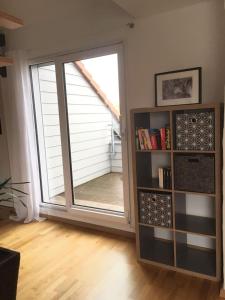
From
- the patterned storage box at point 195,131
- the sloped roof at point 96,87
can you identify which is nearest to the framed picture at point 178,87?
the patterned storage box at point 195,131

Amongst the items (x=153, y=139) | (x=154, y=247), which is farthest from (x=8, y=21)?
(x=154, y=247)

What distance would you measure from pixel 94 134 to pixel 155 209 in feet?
5.15

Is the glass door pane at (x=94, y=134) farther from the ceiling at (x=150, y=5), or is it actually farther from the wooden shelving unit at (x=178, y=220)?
the ceiling at (x=150, y=5)

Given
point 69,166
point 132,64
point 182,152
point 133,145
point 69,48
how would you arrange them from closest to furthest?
point 182,152 → point 133,145 → point 132,64 → point 69,48 → point 69,166

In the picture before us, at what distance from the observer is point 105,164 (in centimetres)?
363

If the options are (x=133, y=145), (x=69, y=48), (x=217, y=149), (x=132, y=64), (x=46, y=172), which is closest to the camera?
(x=217, y=149)

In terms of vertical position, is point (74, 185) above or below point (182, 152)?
below

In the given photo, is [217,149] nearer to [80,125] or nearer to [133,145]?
[133,145]

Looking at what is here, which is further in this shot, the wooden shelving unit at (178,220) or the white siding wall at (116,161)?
the white siding wall at (116,161)

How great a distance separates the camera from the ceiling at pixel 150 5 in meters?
2.03

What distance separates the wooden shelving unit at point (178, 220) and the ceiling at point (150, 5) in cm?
84

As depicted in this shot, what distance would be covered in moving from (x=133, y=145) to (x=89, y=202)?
1387mm

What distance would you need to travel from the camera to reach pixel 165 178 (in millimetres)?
2219

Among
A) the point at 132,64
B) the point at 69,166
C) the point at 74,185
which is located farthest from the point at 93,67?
the point at 74,185
